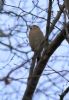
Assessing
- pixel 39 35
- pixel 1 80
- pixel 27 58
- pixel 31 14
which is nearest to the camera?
pixel 1 80

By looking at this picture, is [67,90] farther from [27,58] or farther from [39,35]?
[39,35]

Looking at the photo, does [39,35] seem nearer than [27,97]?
No

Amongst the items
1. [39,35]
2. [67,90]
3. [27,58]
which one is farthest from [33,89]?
[39,35]

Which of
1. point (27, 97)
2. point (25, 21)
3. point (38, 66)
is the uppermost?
point (25, 21)

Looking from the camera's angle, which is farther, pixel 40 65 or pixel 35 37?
pixel 35 37

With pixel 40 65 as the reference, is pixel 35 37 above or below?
below

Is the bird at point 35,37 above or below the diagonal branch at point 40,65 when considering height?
below

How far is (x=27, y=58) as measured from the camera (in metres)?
3.89

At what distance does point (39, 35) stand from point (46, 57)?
200 cm

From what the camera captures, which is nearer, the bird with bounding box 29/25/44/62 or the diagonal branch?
the diagonal branch

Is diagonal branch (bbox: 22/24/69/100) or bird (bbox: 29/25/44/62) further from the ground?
diagonal branch (bbox: 22/24/69/100)

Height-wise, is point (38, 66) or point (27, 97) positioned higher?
point (38, 66)

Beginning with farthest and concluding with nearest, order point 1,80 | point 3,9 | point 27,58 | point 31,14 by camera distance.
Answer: point 3,9, point 31,14, point 27,58, point 1,80

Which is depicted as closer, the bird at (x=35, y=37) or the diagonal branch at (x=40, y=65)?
the diagonal branch at (x=40, y=65)
